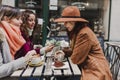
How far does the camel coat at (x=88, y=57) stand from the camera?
3037 millimetres

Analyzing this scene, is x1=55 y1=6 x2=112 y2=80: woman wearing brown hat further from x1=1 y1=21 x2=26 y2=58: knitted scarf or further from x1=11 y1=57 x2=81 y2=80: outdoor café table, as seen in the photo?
x1=1 y1=21 x2=26 y2=58: knitted scarf

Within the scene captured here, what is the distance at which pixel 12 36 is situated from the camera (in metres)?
2.93

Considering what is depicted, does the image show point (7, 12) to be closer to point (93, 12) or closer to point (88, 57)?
point (88, 57)

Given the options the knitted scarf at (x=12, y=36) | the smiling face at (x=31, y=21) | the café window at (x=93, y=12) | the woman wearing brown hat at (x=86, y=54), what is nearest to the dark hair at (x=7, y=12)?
the knitted scarf at (x=12, y=36)

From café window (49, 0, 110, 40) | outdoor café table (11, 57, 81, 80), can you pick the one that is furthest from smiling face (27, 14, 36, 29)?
café window (49, 0, 110, 40)

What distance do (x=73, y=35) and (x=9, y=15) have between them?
2.77 feet

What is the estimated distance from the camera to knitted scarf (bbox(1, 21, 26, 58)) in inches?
112

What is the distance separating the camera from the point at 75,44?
320cm

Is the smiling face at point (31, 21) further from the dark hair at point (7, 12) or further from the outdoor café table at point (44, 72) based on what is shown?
the outdoor café table at point (44, 72)

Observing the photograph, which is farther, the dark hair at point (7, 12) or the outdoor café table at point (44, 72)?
the dark hair at point (7, 12)

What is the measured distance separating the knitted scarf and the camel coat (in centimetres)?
66

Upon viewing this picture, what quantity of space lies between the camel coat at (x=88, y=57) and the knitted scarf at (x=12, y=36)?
26.1 inches

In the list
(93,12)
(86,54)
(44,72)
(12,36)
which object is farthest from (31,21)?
(93,12)

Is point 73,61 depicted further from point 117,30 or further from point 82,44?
point 117,30
